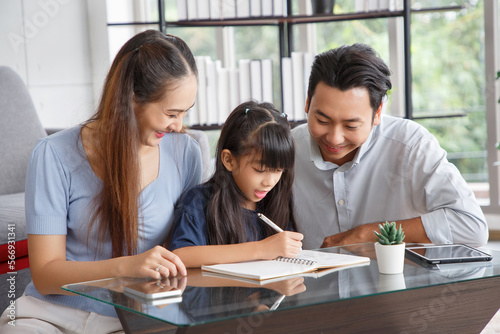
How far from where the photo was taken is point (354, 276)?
120 cm

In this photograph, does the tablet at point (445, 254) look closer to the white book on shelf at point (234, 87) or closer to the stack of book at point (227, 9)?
the white book on shelf at point (234, 87)

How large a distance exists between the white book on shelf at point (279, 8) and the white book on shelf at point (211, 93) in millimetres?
429

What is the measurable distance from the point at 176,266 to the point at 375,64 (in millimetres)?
877

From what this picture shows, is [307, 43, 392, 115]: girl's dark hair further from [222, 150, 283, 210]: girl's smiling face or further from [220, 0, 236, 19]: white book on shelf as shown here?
[220, 0, 236, 19]: white book on shelf

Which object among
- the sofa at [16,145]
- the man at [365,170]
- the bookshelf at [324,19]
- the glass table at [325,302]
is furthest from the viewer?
the bookshelf at [324,19]

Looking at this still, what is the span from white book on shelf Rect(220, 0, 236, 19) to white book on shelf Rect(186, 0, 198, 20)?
0.14 metres

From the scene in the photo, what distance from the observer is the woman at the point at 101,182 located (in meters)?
1.35

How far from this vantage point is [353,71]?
1.68 m

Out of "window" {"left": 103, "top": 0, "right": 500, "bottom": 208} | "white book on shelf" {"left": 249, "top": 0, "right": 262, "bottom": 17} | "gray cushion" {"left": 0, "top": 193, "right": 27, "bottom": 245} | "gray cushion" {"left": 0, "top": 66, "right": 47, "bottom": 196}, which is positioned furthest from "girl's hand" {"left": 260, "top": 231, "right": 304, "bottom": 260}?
"window" {"left": 103, "top": 0, "right": 500, "bottom": 208}

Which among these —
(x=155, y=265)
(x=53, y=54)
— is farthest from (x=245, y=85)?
(x=155, y=265)

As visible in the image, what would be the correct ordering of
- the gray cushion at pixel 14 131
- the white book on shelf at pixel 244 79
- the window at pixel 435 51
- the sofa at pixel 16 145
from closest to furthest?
the sofa at pixel 16 145
the gray cushion at pixel 14 131
the white book on shelf at pixel 244 79
the window at pixel 435 51

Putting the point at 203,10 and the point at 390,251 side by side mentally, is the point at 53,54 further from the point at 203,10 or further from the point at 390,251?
Answer: the point at 390,251

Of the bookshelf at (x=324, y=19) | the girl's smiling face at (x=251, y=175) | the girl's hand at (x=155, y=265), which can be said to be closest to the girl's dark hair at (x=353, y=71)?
the girl's smiling face at (x=251, y=175)

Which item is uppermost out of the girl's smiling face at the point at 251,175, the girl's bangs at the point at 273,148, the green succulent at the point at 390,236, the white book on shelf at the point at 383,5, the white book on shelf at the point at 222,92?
the white book on shelf at the point at 383,5
